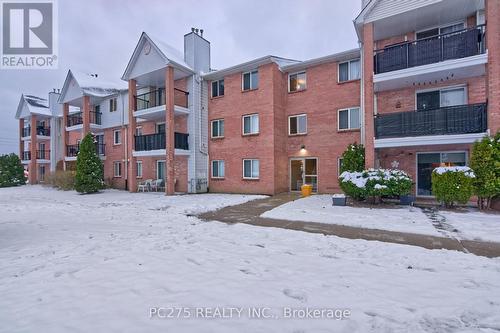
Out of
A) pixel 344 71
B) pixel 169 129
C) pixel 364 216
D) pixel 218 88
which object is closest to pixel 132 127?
pixel 169 129

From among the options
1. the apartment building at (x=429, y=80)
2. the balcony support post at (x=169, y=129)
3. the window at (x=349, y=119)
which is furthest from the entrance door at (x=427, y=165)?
the balcony support post at (x=169, y=129)

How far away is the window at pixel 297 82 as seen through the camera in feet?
56.5

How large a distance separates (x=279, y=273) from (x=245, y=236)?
252cm

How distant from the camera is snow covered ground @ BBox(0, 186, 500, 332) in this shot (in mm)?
3072

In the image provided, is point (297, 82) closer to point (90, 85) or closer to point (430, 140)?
point (430, 140)

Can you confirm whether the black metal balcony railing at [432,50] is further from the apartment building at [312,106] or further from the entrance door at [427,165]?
the entrance door at [427,165]

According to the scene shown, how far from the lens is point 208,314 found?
128 inches

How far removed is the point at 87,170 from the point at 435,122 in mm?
21914

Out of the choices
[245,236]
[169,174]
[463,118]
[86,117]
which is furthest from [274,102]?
[86,117]

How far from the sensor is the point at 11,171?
94.6 feet

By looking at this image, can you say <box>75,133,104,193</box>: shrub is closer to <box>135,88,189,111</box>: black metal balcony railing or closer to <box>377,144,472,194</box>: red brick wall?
<box>135,88,189,111</box>: black metal balcony railing

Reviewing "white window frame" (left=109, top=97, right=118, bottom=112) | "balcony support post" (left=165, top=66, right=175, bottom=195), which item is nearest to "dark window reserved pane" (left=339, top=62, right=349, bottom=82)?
"balcony support post" (left=165, top=66, right=175, bottom=195)

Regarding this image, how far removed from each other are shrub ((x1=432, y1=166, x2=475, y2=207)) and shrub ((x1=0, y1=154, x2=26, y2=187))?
125 feet

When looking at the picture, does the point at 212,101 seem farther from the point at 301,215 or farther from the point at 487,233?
the point at 487,233
